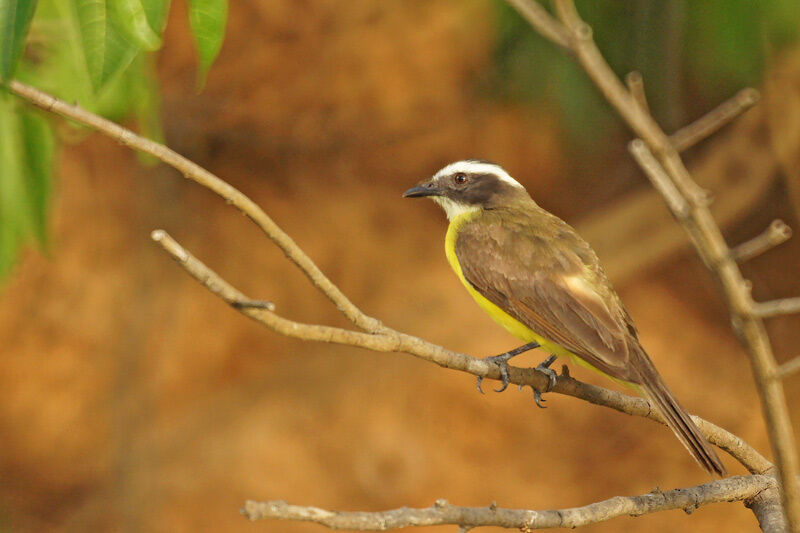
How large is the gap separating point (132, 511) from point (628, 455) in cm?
428

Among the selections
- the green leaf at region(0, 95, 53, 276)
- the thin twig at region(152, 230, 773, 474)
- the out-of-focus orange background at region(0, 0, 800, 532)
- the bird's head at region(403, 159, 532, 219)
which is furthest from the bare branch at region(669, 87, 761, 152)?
the out-of-focus orange background at region(0, 0, 800, 532)

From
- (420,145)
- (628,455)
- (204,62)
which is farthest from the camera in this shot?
(420,145)

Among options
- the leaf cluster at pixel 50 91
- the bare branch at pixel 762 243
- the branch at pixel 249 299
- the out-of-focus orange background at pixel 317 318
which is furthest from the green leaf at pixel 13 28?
the out-of-focus orange background at pixel 317 318

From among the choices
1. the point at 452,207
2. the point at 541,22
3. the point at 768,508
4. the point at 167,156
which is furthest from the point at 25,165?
the point at 768,508

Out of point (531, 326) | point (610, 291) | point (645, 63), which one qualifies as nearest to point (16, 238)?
point (531, 326)

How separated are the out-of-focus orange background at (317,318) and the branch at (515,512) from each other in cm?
579

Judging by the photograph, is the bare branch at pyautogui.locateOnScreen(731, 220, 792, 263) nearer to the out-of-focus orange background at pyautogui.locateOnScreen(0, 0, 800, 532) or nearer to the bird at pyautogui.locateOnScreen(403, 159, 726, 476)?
the bird at pyautogui.locateOnScreen(403, 159, 726, 476)

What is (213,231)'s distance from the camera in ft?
29.8

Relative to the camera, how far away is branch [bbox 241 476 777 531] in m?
1.72

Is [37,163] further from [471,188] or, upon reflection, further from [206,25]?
[471,188]

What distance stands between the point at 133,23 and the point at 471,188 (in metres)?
2.13

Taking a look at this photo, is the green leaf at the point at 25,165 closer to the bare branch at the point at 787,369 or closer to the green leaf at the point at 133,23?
the green leaf at the point at 133,23

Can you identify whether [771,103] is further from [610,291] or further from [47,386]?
[47,386]

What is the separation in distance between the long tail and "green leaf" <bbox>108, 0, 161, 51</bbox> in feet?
5.55
